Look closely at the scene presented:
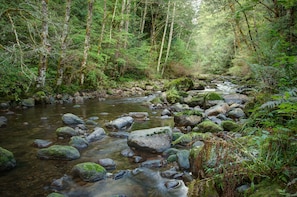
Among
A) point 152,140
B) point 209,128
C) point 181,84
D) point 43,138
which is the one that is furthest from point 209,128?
point 181,84

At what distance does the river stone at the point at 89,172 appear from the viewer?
4246mm

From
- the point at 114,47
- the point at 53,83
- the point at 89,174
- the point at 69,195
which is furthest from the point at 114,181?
the point at 114,47

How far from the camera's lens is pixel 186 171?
14.8 ft

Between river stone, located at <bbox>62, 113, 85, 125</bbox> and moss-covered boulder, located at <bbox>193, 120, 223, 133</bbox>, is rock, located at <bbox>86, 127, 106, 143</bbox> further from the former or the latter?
moss-covered boulder, located at <bbox>193, 120, 223, 133</bbox>

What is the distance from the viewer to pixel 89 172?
14.1 feet

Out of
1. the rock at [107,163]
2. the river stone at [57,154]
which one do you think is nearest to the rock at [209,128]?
the rock at [107,163]

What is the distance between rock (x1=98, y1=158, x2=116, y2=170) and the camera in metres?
4.85

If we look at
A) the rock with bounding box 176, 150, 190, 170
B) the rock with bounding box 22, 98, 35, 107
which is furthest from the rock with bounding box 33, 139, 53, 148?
the rock with bounding box 22, 98, 35, 107

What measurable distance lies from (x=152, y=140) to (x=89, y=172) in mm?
1842

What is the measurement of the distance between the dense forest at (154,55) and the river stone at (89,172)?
237 centimetres

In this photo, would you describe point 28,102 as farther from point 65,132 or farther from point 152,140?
point 152,140

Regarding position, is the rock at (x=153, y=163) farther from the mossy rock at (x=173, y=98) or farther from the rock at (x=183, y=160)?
the mossy rock at (x=173, y=98)

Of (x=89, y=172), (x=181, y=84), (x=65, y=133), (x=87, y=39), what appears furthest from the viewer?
(x=181, y=84)

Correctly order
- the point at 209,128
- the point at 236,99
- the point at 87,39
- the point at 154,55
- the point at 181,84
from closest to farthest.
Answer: the point at 209,128
the point at 236,99
the point at 87,39
the point at 181,84
the point at 154,55
